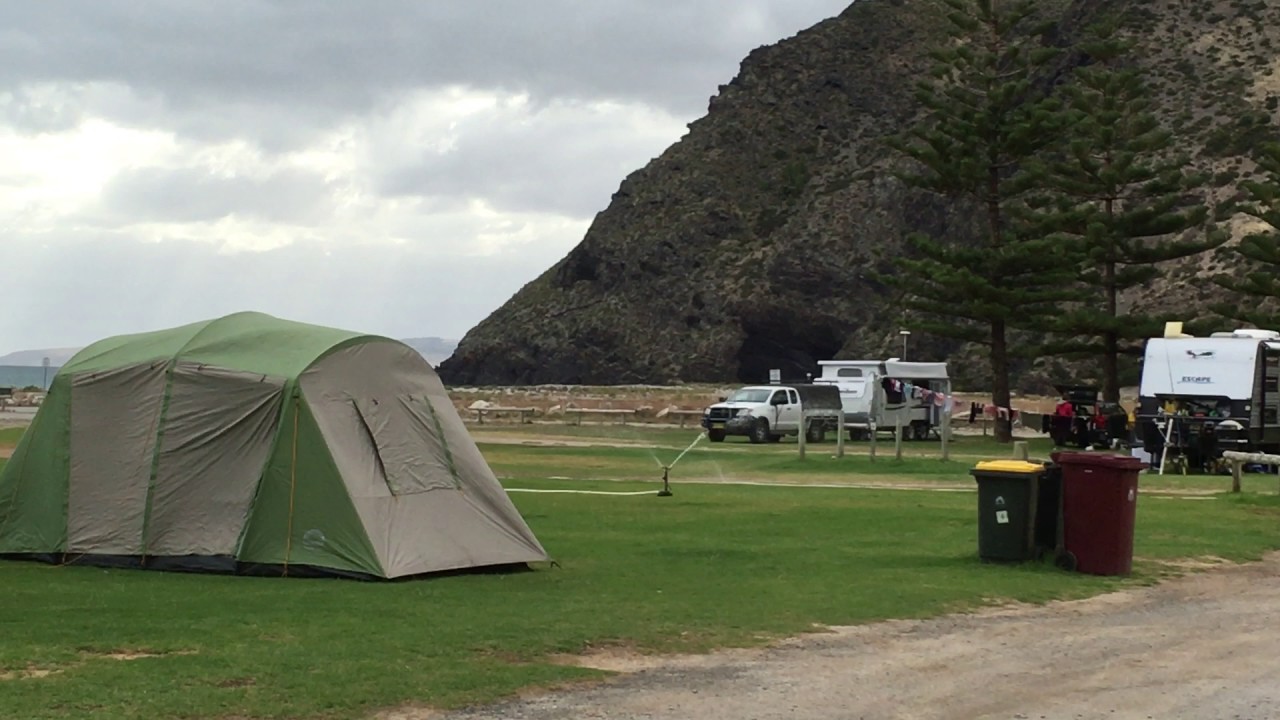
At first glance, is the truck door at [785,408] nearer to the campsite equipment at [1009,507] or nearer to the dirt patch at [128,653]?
the campsite equipment at [1009,507]

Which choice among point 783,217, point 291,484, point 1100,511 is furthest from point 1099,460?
point 783,217

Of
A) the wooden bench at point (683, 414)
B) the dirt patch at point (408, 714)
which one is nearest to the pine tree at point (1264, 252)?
the wooden bench at point (683, 414)

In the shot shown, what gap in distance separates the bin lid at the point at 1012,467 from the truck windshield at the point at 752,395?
30118 millimetres

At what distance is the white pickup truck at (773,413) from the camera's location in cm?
4441

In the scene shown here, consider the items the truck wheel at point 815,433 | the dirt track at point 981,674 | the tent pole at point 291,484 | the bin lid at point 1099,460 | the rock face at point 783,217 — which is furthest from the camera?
the rock face at point 783,217

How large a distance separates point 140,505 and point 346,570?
7.23 ft

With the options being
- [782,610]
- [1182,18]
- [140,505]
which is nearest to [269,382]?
[140,505]

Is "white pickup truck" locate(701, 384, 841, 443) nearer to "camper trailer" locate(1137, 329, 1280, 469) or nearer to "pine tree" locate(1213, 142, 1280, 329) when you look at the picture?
"camper trailer" locate(1137, 329, 1280, 469)

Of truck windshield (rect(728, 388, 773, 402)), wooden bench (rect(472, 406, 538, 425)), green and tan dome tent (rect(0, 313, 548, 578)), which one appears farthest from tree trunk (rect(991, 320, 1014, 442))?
green and tan dome tent (rect(0, 313, 548, 578))

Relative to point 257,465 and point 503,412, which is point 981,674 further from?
point 503,412

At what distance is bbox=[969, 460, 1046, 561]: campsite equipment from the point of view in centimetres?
1445

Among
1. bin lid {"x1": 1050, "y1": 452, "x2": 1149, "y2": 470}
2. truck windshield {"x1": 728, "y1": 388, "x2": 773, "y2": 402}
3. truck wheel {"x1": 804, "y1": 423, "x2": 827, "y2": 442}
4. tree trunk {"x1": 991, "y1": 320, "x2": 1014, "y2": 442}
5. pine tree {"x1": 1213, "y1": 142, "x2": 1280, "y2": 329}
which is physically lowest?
truck wheel {"x1": 804, "y1": 423, "x2": 827, "y2": 442}

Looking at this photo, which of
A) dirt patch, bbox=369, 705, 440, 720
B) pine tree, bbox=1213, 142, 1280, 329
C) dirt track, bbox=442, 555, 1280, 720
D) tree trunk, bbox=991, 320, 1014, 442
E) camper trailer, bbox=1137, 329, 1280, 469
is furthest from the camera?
pine tree, bbox=1213, 142, 1280, 329

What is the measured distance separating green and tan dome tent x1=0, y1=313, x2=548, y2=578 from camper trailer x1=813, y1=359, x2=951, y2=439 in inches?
1227
